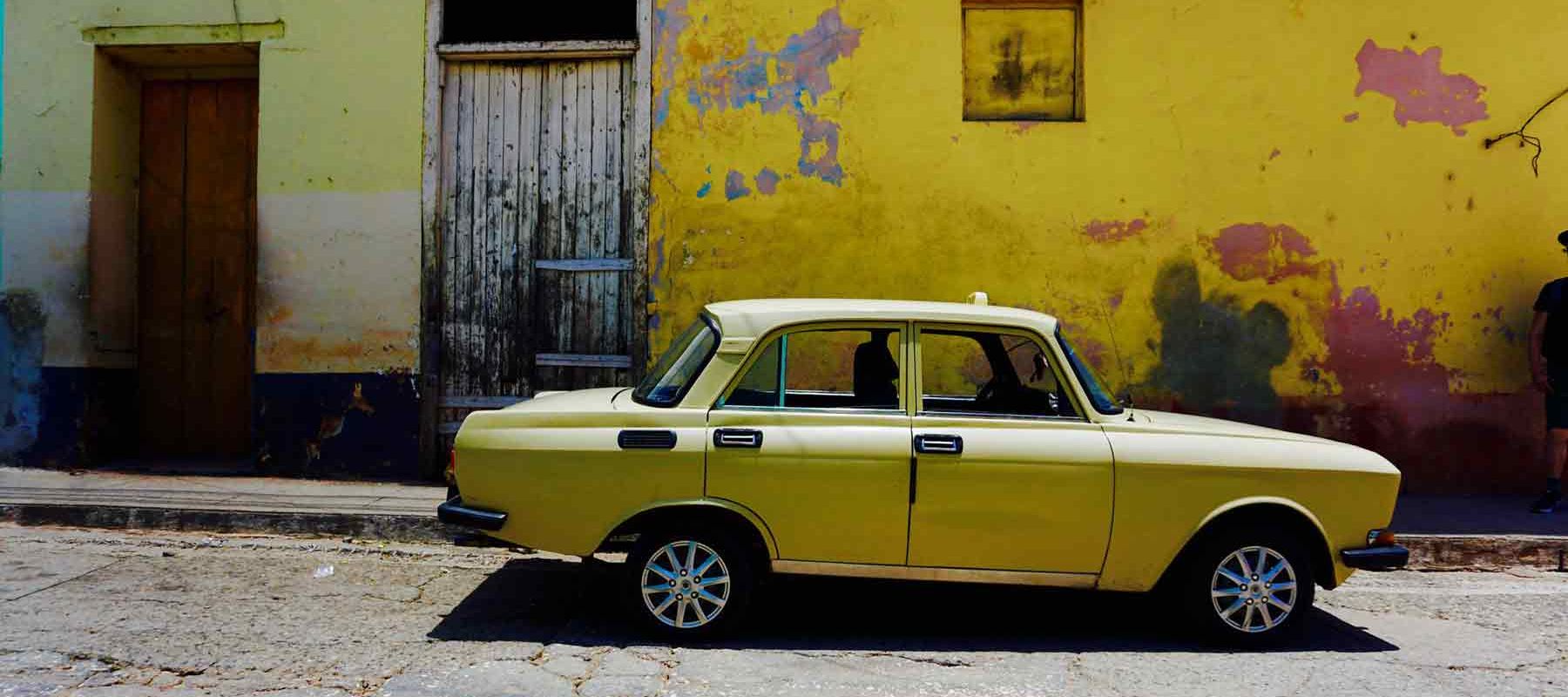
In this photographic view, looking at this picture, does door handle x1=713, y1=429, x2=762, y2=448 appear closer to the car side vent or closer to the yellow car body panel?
the yellow car body panel

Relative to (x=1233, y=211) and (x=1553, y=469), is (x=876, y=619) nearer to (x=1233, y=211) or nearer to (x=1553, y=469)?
(x=1233, y=211)

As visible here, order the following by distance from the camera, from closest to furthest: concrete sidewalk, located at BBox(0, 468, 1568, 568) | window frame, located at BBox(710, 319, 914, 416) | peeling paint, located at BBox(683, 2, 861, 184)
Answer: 1. window frame, located at BBox(710, 319, 914, 416)
2. concrete sidewalk, located at BBox(0, 468, 1568, 568)
3. peeling paint, located at BBox(683, 2, 861, 184)

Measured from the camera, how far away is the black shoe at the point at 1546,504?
23.0ft

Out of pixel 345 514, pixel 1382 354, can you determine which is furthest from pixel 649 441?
pixel 1382 354

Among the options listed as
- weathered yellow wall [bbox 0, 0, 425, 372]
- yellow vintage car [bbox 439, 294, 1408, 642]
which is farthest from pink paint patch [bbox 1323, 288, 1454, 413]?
weathered yellow wall [bbox 0, 0, 425, 372]

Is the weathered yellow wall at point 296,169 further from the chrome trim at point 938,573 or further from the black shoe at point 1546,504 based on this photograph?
the black shoe at point 1546,504

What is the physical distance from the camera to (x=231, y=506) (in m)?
6.69

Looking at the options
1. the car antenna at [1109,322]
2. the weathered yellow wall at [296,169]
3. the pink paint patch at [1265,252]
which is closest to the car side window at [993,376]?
the car antenna at [1109,322]

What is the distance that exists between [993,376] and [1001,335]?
235 mm

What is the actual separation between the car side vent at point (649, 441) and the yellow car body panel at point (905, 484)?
0.02m

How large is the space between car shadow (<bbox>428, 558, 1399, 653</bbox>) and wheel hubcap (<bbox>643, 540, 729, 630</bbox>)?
0.14 metres

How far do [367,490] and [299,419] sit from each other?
101cm

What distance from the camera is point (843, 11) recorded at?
7.83 meters

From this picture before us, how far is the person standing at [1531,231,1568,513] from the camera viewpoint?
7004 mm
